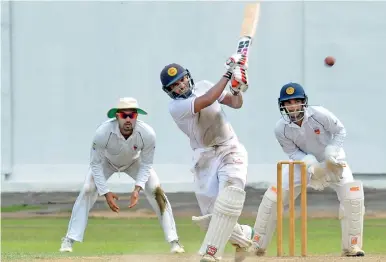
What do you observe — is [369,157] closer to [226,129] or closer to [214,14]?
[214,14]

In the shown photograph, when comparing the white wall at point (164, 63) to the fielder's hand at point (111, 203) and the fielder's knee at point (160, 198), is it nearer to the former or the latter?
the fielder's knee at point (160, 198)

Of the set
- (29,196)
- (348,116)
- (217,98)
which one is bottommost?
(29,196)

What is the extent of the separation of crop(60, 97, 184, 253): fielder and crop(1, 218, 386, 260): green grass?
217 mm

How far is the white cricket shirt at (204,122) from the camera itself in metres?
7.34

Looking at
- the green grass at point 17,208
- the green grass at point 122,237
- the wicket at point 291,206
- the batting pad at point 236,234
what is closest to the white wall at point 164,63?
the green grass at point 17,208

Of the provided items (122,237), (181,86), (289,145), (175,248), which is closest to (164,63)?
(122,237)

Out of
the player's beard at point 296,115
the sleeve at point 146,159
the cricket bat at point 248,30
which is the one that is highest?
the cricket bat at point 248,30

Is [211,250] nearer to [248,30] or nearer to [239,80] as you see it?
[239,80]

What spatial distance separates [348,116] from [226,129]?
7.43 meters

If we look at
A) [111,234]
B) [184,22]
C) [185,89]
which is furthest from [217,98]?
[184,22]

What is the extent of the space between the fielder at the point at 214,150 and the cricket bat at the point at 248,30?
10cm

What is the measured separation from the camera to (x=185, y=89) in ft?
24.2

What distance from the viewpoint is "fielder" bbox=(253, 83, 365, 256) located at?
27.7 ft

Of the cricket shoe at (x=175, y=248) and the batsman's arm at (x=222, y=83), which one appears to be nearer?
the batsman's arm at (x=222, y=83)
